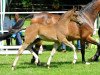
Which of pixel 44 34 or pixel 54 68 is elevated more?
pixel 44 34

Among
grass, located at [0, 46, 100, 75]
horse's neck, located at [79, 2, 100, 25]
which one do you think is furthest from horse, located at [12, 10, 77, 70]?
horse's neck, located at [79, 2, 100, 25]

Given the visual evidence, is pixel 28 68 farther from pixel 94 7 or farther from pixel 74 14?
pixel 94 7

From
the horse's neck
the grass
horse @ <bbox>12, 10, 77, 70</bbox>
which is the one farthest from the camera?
the horse's neck

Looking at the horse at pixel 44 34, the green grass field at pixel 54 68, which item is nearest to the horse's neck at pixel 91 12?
the green grass field at pixel 54 68

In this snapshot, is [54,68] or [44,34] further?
[54,68]

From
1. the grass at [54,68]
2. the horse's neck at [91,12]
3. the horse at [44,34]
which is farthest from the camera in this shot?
the horse's neck at [91,12]

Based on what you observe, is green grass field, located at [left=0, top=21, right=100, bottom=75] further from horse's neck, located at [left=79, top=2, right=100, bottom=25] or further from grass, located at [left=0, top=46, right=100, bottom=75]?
horse's neck, located at [left=79, top=2, right=100, bottom=25]

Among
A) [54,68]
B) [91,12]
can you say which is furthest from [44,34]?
[91,12]

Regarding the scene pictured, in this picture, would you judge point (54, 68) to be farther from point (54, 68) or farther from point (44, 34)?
point (44, 34)

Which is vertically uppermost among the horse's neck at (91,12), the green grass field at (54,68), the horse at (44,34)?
the horse's neck at (91,12)

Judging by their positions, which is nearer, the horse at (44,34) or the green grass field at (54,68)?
the green grass field at (54,68)

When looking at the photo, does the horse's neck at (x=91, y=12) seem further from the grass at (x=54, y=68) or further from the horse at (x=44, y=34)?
the horse at (x=44, y=34)

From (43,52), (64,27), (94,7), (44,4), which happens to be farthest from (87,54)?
(44,4)

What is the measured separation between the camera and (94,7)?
40.8 feet
